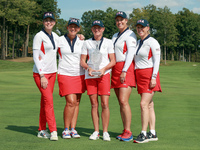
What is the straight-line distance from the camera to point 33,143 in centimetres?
566

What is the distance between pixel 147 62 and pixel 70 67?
148 centimetres

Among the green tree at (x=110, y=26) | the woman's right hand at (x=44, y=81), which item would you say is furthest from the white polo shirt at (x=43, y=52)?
the green tree at (x=110, y=26)

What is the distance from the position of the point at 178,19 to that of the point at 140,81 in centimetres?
9520

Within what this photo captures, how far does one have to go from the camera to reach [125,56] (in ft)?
20.2

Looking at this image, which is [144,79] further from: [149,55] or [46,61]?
[46,61]

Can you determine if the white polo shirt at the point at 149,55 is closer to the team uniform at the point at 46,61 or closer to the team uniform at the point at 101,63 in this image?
the team uniform at the point at 101,63

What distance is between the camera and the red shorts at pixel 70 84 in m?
6.33

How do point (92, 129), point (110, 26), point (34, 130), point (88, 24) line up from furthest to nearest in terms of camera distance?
1. point (88, 24)
2. point (110, 26)
3. point (92, 129)
4. point (34, 130)

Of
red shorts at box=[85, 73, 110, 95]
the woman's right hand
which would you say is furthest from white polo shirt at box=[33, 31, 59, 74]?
red shorts at box=[85, 73, 110, 95]

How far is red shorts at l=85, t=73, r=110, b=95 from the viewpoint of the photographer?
615 centimetres

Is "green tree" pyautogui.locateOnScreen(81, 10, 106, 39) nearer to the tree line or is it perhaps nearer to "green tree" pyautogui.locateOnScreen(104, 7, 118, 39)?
the tree line

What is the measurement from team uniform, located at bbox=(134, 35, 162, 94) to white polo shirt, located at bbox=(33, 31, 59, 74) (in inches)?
63.7

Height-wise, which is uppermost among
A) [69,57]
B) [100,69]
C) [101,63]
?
[69,57]

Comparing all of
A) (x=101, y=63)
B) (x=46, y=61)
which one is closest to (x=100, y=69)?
(x=101, y=63)
